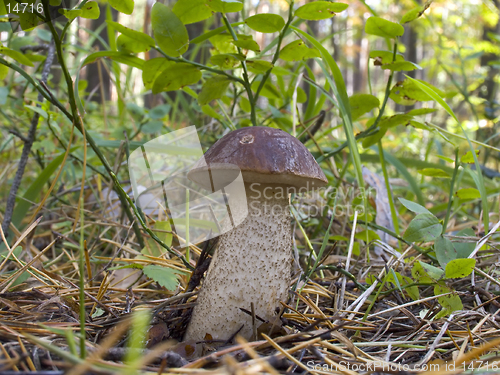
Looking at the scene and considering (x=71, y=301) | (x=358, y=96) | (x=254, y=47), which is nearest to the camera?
(x=71, y=301)

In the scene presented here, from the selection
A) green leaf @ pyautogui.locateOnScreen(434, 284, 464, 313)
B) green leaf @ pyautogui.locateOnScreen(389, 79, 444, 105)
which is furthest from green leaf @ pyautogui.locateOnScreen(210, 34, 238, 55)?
green leaf @ pyautogui.locateOnScreen(434, 284, 464, 313)

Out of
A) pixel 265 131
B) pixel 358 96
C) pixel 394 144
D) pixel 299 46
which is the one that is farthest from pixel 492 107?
pixel 394 144

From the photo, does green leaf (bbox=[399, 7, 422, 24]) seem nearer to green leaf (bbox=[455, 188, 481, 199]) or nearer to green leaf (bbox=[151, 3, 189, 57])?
green leaf (bbox=[455, 188, 481, 199])

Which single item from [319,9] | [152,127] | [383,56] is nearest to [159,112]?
[152,127]

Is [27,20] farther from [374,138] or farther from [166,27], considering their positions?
[374,138]

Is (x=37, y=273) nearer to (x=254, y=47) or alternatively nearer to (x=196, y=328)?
(x=196, y=328)

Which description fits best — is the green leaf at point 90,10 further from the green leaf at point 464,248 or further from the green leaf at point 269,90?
the green leaf at point 464,248

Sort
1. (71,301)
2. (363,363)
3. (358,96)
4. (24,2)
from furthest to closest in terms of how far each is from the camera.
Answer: (358,96) → (71,301) → (24,2) → (363,363)
